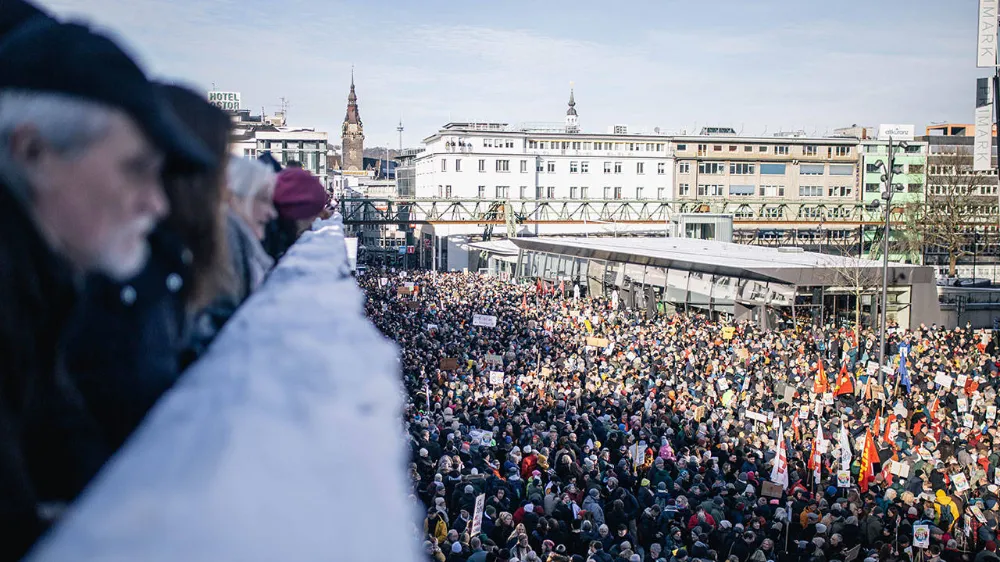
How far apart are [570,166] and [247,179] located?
7425 centimetres

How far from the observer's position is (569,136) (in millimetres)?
75750

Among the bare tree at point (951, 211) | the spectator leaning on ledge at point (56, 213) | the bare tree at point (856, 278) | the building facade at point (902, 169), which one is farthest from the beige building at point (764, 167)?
the spectator leaning on ledge at point (56, 213)

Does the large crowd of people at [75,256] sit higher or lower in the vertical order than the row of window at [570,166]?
lower

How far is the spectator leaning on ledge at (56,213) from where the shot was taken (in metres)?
0.94

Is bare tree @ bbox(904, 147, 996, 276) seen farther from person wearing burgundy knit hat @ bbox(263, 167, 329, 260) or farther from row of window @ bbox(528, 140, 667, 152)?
person wearing burgundy knit hat @ bbox(263, 167, 329, 260)

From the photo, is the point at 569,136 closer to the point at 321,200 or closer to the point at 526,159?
the point at 526,159

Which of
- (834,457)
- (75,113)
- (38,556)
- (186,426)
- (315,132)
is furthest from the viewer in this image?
(315,132)

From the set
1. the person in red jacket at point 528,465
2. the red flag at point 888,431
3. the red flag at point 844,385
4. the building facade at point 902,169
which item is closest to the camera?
the person in red jacket at point 528,465

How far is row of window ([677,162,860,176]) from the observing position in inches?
3078

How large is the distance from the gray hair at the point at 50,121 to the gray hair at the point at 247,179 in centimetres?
151

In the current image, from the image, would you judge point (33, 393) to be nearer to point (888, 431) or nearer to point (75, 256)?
point (75, 256)

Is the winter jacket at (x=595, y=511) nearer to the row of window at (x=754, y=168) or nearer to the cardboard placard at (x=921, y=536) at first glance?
the cardboard placard at (x=921, y=536)

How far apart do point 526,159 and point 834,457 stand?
206 ft

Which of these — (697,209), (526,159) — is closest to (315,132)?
(526,159)
